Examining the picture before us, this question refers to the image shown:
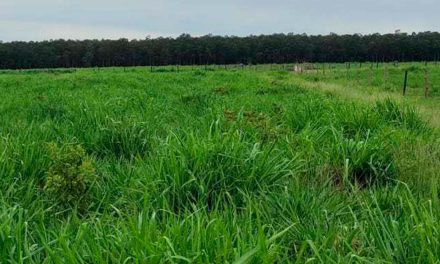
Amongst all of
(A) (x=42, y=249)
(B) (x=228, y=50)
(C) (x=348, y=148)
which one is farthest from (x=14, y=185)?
(B) (x=228, y=50)

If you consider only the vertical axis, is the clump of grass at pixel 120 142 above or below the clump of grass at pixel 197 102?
above

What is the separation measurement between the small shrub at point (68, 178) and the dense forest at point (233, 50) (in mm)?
121991

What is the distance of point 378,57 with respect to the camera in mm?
127125

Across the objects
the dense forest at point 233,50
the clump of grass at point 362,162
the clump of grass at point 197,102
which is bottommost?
the dense forest at point 233,50

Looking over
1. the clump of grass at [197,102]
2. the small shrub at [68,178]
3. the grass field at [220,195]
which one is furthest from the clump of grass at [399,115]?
the small shrub at [68,178]

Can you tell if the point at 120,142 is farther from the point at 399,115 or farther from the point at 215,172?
the point at 399,115

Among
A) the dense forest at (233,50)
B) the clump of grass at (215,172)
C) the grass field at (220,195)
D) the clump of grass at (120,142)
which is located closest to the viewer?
the grass field at (220,195)

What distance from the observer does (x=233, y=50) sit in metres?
129

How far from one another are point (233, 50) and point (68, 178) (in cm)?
12613

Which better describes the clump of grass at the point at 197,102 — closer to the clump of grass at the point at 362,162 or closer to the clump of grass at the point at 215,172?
the clump of grass at the point at 362,162

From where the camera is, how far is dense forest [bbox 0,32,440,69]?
409 ft

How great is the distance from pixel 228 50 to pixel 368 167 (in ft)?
414

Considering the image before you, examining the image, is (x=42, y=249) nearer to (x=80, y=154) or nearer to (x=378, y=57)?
(x=80, y=154)

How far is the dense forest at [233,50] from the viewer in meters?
125
